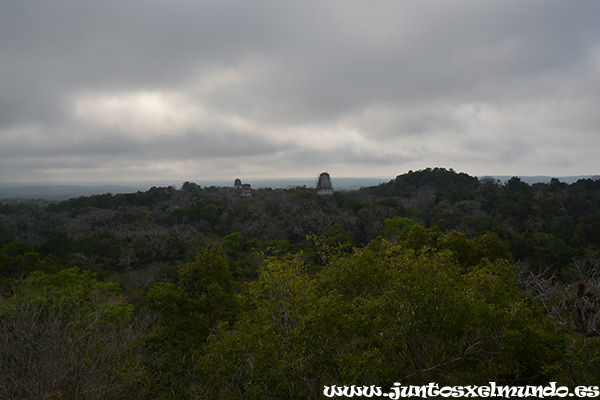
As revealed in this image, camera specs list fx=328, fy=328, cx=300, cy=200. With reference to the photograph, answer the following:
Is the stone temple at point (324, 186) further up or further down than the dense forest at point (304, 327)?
further up

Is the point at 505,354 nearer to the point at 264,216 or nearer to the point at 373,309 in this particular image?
the point at 373,309

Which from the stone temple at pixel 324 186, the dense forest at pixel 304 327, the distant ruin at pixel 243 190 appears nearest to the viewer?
the dense forest at pixel 304 327

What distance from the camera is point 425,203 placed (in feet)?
153

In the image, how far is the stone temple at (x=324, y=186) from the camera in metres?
48.1

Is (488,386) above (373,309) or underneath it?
underneath

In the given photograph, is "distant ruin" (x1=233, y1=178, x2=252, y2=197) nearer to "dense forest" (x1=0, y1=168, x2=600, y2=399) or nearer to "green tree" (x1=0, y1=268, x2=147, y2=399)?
"dense forest" (x1=0, y1=168, x2=600, y2=399)

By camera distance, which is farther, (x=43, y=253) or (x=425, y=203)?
(x=425, y=203)

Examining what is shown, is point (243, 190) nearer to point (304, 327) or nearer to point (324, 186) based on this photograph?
point (324, 186)

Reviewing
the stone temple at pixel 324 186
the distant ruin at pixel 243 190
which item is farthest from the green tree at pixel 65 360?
the distant ruin at pixel 243 190

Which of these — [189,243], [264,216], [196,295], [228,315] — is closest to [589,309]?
[228,315]

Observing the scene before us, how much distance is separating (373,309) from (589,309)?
10034 mm

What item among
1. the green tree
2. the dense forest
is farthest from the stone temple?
the green tree

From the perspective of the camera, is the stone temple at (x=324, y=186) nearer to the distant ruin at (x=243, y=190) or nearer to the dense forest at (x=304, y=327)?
the distant ruin at (x=243, y=190)

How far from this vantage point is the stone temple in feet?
158
